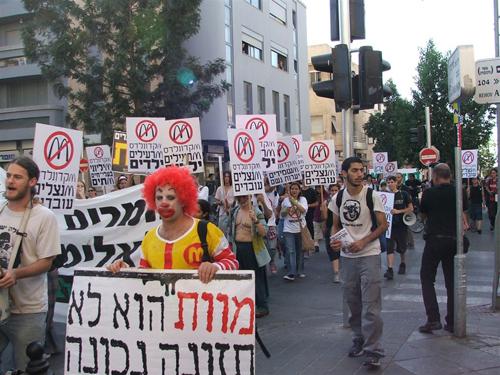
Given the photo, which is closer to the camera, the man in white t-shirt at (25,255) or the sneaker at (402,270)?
the man in white t-shirt at (25,255)

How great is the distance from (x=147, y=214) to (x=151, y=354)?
3520mm

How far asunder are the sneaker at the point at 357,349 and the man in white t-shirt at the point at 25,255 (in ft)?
10.0

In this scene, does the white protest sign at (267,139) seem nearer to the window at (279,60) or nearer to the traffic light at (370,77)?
the traffic light at (370,77)

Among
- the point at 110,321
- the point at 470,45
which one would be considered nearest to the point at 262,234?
the point at 470,45

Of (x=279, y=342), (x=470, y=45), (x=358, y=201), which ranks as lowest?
(x=279, y=342)

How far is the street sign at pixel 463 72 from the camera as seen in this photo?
19.8ft

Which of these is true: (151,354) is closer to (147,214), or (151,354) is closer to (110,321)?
(110,321)

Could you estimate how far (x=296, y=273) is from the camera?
431 inches

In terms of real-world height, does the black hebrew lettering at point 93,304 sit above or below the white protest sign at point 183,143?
below

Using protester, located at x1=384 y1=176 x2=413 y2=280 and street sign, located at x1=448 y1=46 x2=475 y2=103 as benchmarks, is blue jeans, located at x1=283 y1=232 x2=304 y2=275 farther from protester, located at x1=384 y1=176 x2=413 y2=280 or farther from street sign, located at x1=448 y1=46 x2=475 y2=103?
street sign, located at x1=448 y1=46 x2=475 y2=103

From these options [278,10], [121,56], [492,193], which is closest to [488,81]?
[492,193]

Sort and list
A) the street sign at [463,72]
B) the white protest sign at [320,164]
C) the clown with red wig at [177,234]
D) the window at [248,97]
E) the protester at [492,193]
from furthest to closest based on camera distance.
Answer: the window at [248,97]
the protester at [492,193]
the white protest sign at [320,164]
the street sign at [463,72]
the clown with red wig at [177,234]

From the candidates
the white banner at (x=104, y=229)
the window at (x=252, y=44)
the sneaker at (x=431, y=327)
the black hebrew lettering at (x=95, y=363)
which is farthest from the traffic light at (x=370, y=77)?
the window at (x=252, y=44)

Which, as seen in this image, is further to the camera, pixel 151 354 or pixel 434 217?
pixel 434 217
